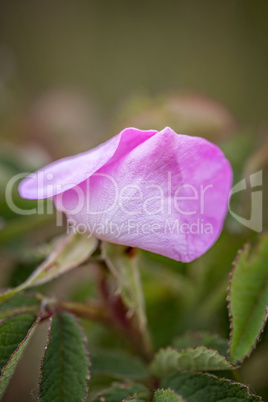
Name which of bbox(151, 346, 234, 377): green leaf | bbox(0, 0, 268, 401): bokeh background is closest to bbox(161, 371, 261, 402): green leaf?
bbox(151, 346, 234, 377): green leaf

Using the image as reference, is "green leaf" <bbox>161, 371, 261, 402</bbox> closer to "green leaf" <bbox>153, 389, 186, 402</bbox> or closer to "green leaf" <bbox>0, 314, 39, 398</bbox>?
"green leaf" <bbox>153, 389, 186, 402</bbox>

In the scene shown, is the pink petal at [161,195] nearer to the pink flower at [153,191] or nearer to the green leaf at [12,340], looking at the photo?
the pink flower at [153,191]

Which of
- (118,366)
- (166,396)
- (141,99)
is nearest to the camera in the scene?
(166,396)

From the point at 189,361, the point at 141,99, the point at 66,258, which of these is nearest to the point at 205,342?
the point at 189,361

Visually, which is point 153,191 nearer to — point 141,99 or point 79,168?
point 79,168

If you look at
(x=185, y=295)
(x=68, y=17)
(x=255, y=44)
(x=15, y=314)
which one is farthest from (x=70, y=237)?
(x=68, y=17)

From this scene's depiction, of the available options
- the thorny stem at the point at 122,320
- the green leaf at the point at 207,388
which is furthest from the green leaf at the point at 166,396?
the thorny stem at the point at 122,320

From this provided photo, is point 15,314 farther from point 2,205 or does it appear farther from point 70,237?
point 2,205
